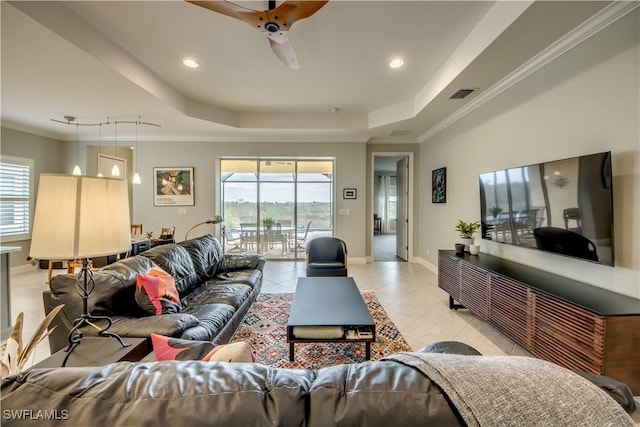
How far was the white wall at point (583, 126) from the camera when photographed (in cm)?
184

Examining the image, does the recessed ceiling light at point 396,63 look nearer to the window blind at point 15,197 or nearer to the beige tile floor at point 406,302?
the beige tile floor at point 406,302

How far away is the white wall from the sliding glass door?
319cm

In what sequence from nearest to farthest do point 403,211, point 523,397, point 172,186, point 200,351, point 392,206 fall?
point 523,397 < point 200,351 < point 172,186 < point 403,211 < point 392,206

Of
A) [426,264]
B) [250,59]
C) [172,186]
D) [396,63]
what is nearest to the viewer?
[250,59]

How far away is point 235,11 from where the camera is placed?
1.84m

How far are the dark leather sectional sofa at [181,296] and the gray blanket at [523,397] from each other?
1530 millimetres

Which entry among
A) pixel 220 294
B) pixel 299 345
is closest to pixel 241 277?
pixel 220 294

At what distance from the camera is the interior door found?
6.00 metres

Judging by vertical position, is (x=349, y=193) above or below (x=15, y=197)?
above

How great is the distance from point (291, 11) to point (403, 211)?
510 cm

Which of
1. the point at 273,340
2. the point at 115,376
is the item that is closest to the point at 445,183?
the point at 273,340

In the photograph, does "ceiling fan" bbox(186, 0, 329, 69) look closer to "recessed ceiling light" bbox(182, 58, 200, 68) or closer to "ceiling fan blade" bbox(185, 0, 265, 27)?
"ceiling fan blade" bbox(185, 0, 265, 27)

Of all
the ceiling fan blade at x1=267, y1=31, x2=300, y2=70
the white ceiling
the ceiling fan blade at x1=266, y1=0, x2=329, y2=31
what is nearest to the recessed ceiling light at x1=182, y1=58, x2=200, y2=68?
Answer: the white ceiling

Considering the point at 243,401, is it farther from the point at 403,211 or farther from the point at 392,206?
the point at 392,206
